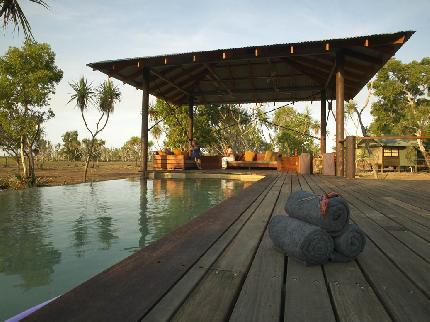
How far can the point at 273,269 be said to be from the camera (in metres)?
2.09

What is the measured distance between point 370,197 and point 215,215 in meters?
3.36

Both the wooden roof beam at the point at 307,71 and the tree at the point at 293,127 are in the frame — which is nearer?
the wooden roof beam at the point at 307,71

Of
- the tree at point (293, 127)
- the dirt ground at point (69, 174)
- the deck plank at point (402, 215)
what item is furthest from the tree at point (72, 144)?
the deck plank at point (402, 215)

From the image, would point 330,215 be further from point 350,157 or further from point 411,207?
point 350,157

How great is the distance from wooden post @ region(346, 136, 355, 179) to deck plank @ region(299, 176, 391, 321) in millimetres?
7627

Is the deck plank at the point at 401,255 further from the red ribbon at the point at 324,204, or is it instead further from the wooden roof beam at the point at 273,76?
the wooden roof beam at the point at 273,76

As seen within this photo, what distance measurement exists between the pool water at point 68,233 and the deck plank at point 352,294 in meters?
2.30

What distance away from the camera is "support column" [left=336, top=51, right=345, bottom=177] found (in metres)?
A: 10.3

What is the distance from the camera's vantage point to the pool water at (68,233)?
290 centimetres

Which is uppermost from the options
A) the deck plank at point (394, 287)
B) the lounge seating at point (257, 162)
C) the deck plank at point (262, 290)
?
the lounge seating at point (257, 162)

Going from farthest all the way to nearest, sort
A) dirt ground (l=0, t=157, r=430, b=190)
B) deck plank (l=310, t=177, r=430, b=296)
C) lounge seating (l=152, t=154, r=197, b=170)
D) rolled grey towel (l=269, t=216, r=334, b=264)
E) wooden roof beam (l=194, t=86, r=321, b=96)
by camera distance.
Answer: dirt ground (l=0, t=157, r=430, b=190), wooden roof beam (l=194, t=86, r=321, b=96), lounge seating (l=152, t=154, r=197, b=170), rolled grey towel (l=269, t=216, r=334, b=264), deck plank (l=310, t=177, r=430, b=296)

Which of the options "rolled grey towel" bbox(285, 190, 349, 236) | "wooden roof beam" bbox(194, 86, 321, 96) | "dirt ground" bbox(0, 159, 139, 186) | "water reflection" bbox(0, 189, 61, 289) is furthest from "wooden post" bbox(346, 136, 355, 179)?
"dirt ground" bbox(0, 159, 139, 186)

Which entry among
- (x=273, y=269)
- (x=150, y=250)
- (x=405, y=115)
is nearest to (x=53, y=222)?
(x=150, y=250)

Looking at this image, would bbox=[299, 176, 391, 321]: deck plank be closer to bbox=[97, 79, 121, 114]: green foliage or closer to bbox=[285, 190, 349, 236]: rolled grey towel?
bbox=[285, 190, 349, 236]: rolled grey towel
